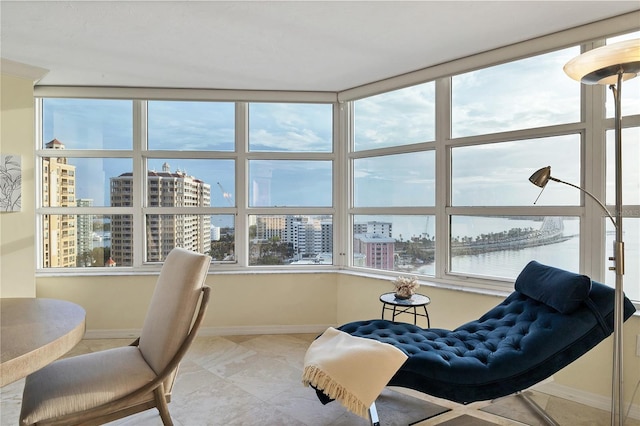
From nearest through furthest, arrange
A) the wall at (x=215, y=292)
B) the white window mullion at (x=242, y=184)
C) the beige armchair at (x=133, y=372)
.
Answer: the beige armchair at (x=133, y=372) < the wall at (x=215, y=292) < the white window mullion at (x=242, y=184)

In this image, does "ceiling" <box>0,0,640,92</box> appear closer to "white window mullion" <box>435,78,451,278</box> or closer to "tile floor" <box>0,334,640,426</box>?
"white window mullion" <box>435,78,451,278</box>

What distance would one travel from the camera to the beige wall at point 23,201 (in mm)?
2857

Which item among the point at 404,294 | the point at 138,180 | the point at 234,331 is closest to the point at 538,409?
the point at 404,294

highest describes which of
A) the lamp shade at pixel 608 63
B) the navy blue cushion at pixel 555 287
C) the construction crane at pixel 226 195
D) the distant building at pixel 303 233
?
the lamp shade at pixel 608 63

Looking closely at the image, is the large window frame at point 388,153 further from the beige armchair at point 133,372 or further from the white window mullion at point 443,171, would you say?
the beige armchair at point 133,372

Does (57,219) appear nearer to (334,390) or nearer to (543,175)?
(334,390)

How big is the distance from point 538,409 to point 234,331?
245 centimetres

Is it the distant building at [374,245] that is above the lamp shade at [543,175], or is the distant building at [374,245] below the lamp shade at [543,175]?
below

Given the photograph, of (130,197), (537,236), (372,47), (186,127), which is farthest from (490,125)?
(130,197)

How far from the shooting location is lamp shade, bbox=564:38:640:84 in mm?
1556

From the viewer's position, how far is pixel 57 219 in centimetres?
340

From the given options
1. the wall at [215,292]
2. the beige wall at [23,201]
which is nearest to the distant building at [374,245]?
the wall at [215,292]

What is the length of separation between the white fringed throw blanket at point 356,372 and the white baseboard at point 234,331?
167cm

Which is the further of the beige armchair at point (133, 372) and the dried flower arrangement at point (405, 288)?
the dried flower arrangement at point (405, 288)
